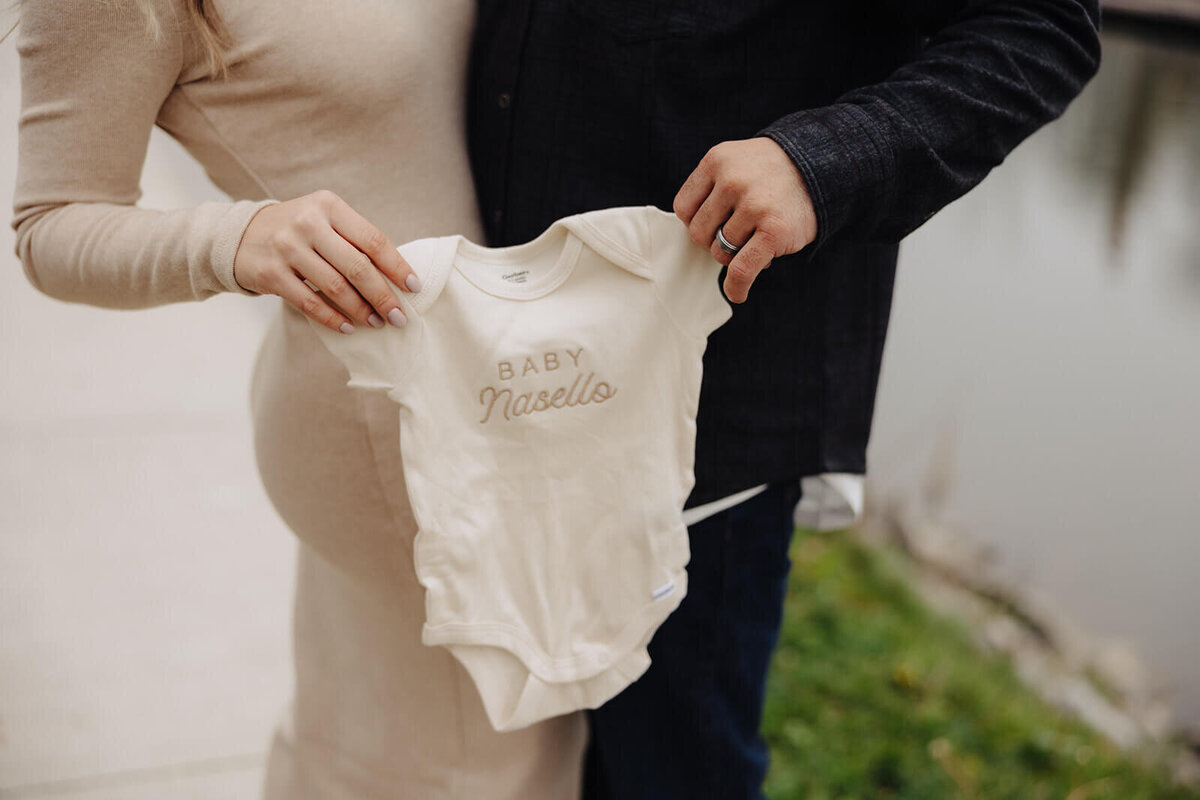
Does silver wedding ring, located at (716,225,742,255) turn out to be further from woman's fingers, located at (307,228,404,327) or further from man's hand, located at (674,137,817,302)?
woman's fingers, located at (307,228,404,327)

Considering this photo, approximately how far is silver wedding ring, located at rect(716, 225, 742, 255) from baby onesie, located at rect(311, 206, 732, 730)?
6 centimetres

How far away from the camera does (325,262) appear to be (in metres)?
0.80

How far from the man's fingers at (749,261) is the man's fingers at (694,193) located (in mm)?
A: 58

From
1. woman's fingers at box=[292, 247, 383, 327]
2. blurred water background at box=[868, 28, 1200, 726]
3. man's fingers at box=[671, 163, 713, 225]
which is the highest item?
man's fingers at box=[671, 163, 713, 225]

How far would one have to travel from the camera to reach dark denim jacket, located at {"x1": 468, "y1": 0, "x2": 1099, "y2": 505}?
86 cm

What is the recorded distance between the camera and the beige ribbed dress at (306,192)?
88cm

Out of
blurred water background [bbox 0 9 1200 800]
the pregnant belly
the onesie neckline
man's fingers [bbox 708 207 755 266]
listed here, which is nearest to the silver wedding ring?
man's fingers [bbox 708 207 755 266]

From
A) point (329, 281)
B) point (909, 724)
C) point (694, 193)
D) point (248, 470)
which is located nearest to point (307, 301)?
point (329, 281)

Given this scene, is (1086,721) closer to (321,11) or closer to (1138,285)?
(321,11)

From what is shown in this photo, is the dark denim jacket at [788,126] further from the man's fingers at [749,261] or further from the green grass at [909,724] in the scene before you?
the green grass at [909,724]

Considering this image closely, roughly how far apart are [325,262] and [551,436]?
0.26 metres

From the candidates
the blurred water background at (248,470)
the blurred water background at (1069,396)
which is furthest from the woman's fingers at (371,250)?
the blurred water background at (1069,396)

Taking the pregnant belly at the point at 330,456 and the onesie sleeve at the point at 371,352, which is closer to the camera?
the onesie sleeve at the point at 371,352

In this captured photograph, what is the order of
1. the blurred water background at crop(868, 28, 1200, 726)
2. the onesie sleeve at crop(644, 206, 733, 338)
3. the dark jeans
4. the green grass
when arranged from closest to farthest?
the onesie sleeve at crop(644, 206, 733, 338), the dark jeans, the green grass, the blurred water background at crop(868, 28, 1200, 726)
